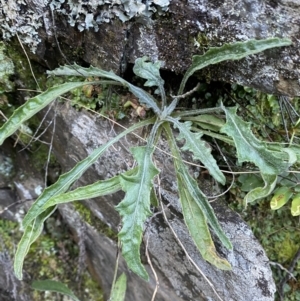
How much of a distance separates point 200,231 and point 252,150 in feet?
0.89

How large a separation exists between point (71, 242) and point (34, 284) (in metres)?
0.30

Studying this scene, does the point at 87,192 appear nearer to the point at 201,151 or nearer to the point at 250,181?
the point at 201,151

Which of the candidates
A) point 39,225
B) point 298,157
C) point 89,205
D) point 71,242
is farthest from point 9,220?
point 298,157

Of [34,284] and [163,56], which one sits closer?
[163,56]

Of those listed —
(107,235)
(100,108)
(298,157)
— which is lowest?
(107,235)

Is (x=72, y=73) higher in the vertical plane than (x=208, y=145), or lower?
higher

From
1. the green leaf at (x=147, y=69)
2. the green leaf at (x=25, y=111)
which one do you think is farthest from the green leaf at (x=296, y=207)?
the green leaf at (x=25, y=111)

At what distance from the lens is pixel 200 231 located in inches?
43.0

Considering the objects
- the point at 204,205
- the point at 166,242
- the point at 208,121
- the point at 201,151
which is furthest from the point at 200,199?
the point at 166,242

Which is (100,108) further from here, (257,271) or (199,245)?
(257,271)

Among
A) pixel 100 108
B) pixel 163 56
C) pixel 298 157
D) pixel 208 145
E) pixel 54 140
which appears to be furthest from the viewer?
pixel 54 140

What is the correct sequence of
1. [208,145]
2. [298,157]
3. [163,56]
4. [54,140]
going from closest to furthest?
[298,157]
[163,56]
[208,145]
[54,140]

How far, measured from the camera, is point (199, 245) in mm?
1093

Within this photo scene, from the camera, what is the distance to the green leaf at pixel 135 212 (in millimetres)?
992
